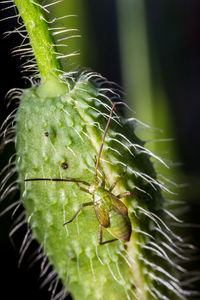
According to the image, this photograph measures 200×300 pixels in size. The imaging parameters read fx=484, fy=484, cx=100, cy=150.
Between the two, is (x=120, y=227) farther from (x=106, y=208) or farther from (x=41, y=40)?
(x=41, y=40)

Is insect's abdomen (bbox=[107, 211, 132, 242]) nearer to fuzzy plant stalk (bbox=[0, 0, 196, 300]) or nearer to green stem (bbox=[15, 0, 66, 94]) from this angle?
fuzzy plant stalk (bbox=[0, 0, 196, 300])

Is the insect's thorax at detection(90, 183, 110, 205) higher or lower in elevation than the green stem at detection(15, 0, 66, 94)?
lower

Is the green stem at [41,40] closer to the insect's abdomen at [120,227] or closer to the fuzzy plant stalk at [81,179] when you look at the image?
the fuzzy plant stalk at [81,179]

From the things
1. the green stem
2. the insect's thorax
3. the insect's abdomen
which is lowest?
the insect's abdomen

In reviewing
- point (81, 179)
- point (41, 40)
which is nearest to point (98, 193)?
point (81, 179)

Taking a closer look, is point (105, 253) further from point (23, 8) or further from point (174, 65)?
point (174, 65)

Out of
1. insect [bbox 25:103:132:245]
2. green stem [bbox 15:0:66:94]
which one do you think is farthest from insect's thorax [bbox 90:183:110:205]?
green stem [bbox 15:0:66:94]

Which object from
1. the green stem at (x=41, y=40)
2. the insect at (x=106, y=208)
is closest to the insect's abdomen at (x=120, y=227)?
the insect at (x=106, y=208)
